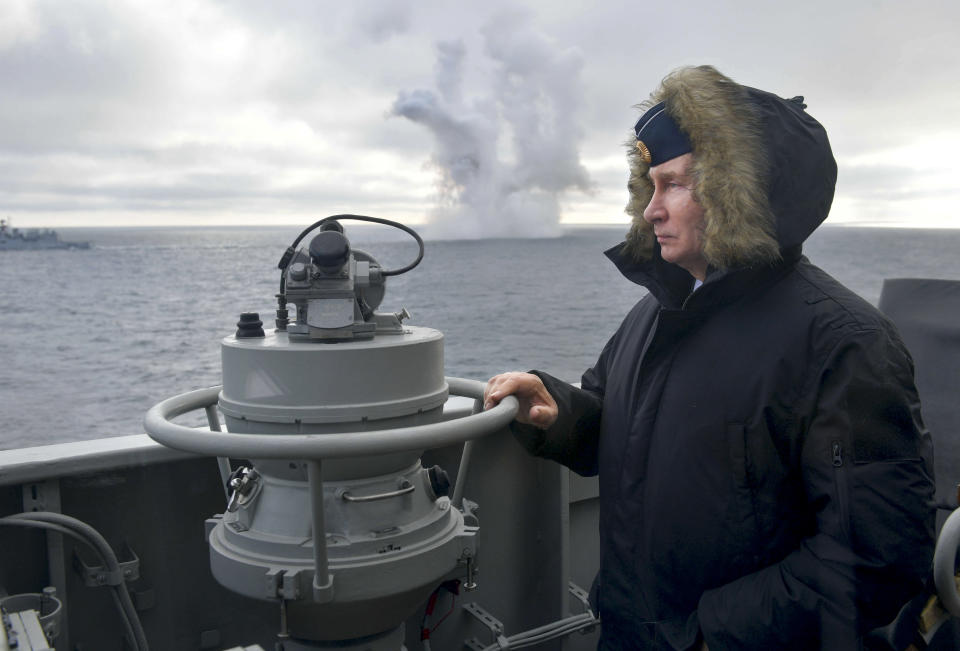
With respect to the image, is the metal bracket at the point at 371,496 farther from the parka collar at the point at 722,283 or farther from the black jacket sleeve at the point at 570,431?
the parka collar at the point at 722,283

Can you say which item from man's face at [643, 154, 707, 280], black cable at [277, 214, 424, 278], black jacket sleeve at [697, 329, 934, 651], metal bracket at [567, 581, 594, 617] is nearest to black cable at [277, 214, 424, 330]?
black cable at [277, 214, 424, 278]

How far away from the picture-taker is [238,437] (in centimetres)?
125

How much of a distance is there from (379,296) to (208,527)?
56cm

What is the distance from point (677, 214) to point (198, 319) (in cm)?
3407

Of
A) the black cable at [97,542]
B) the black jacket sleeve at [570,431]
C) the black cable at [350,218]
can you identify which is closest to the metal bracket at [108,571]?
the black cable at [97,542]

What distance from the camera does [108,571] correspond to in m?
1.81

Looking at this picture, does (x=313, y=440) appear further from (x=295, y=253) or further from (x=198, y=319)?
(x=198, y=319)

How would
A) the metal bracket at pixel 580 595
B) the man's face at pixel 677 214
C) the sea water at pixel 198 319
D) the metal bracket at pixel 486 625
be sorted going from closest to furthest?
1. the man's face at pixel 677 214
2. the metal bracket at pixel 486 625
3. the metal bracket at pixel 580 595
4. the sea water at pixel 198 319

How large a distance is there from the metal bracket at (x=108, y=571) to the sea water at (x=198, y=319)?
1.45m

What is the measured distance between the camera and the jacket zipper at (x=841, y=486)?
1.28 m

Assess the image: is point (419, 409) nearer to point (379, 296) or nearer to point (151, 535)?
point (379, 296)

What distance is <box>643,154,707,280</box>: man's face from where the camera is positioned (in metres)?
1.49

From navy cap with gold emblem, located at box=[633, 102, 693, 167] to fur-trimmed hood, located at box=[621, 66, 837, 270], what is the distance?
0.18 ft

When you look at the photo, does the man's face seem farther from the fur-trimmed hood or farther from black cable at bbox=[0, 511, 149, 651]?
black cable at bbox=[0, 511, 149, 651]
